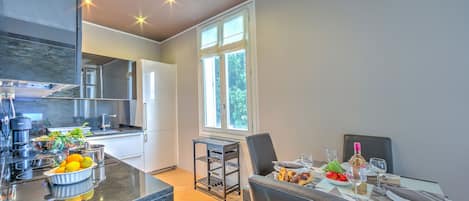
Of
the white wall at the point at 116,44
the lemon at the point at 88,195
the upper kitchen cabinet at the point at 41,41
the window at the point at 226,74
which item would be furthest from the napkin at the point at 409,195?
the white wall at the point at 116,44

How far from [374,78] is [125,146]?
3.52 m

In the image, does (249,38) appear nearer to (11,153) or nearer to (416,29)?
(416,29)

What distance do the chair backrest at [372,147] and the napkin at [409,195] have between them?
20.6 inches

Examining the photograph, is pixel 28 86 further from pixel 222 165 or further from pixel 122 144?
pixel 122 144

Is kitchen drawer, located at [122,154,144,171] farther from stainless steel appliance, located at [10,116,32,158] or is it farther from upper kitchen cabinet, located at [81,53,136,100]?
stainless steel appliance, located at [10,116,32,158]

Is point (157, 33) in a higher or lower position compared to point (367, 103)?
higher

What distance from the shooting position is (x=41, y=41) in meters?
1.11

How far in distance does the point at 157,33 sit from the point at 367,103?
371cm

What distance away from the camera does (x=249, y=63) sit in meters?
2.91

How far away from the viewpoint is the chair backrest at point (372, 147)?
5.70ft

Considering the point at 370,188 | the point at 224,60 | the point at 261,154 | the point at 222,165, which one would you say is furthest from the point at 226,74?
the point at 370,188

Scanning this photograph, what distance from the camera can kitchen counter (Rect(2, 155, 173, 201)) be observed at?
0.92m

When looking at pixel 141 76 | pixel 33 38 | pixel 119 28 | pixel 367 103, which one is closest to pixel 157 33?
pixel 119 28

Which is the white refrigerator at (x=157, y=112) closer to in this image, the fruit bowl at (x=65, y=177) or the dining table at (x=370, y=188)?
the fruit bowl at (x=65, y=177)
